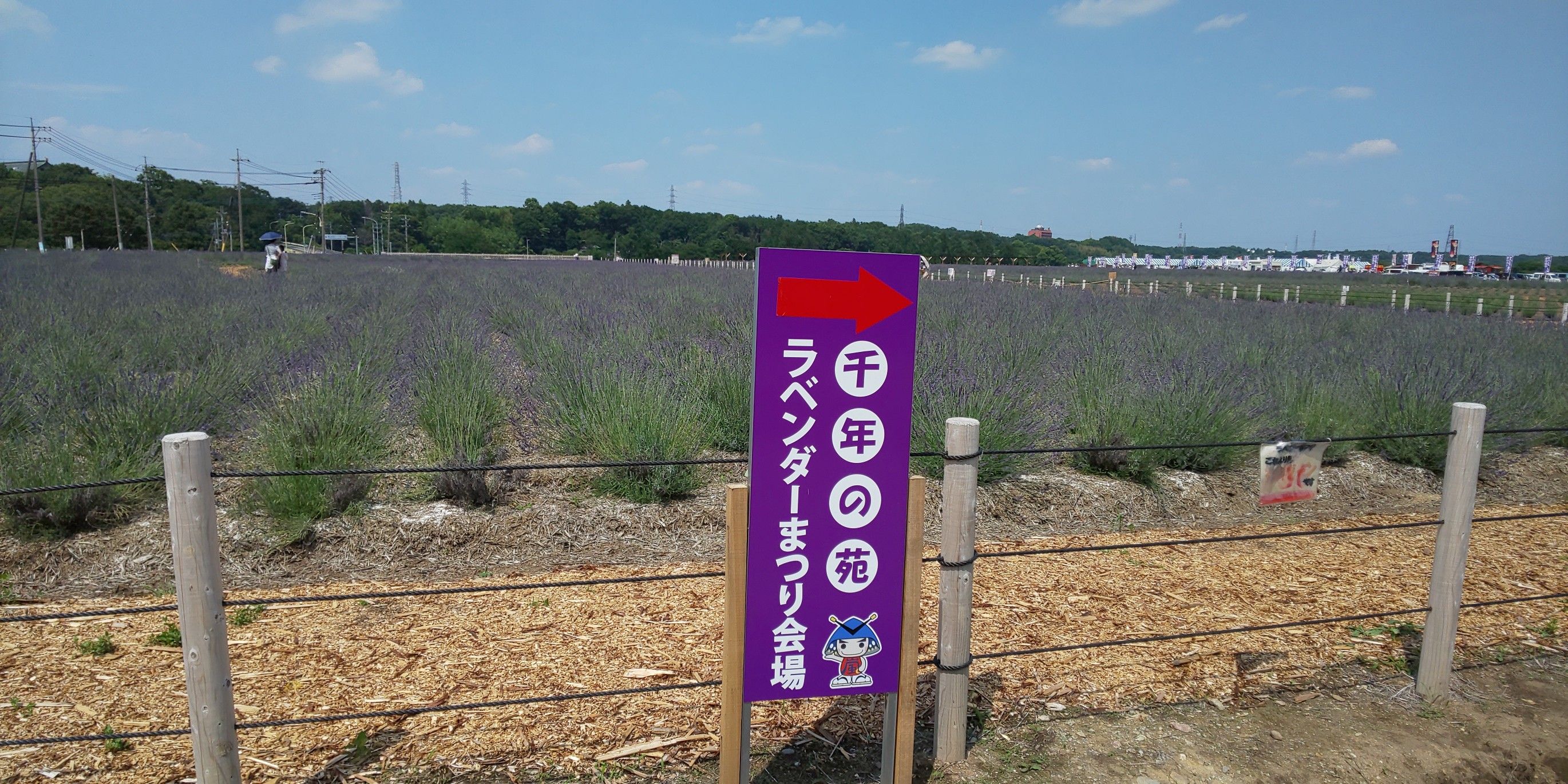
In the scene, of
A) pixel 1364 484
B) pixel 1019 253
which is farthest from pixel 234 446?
pixel 1019 253

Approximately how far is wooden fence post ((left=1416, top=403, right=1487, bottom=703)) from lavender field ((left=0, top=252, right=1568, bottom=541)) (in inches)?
112

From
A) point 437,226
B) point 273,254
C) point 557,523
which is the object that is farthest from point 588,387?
point 437,226

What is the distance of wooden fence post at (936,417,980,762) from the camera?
2.71m

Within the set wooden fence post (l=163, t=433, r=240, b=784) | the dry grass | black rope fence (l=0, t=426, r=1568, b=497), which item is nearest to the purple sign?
black rope fence (l=0, t=426, r=1568, b=497)

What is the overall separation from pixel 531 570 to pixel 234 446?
110 inches

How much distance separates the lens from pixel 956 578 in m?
2.77

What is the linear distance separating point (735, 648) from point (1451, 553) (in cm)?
285

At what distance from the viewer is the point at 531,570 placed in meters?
4.73

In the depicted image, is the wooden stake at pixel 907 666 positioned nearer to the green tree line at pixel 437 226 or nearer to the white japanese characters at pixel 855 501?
the white japanese characters at pixel 855 501

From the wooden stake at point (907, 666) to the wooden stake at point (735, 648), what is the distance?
43 centimetres

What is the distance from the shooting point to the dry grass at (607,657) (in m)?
3.00

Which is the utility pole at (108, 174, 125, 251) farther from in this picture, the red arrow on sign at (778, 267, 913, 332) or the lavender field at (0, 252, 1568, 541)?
the red arrow on sign at (778, 267, 913, 332)

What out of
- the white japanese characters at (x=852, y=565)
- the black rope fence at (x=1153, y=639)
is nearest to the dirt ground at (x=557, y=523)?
the black rope fence at (x=1153, y=639)

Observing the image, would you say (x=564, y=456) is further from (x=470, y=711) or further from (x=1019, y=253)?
(x=1019, y=253)
